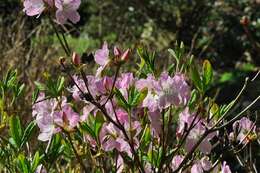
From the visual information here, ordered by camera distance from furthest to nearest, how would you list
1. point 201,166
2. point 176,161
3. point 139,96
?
point 176,161, point 201,166, point 139,96

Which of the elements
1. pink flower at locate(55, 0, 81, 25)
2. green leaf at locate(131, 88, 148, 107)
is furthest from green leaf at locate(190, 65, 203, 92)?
pink flower at locate(55, 0, 81, 25)

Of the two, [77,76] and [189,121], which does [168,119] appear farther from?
[77,76]

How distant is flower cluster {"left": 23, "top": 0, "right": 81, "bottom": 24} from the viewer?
5.43ft

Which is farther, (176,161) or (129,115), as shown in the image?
(176,161)

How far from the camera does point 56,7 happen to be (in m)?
1.66

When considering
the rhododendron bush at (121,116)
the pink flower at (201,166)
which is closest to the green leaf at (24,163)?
the rhododendron bush at (121,116)

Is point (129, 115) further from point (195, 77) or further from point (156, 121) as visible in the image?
point (195, 77)

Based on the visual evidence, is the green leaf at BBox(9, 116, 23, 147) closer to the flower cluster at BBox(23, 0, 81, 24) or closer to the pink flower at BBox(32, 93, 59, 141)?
the pink flower at BBox(32, 93, 59, 141)

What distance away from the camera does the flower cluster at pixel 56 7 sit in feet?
5.43

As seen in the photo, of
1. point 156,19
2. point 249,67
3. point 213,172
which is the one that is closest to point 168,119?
point 213,172

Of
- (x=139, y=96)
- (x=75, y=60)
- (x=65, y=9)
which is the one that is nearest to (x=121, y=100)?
(x=139, y=96)

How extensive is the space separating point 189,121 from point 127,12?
886cm

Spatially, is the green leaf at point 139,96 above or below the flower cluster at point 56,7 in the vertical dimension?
below

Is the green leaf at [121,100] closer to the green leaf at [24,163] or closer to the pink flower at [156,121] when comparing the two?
the pink flower at [156,121]
